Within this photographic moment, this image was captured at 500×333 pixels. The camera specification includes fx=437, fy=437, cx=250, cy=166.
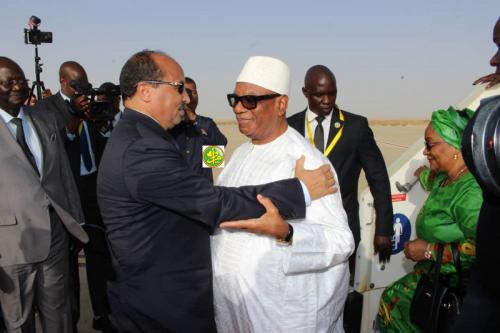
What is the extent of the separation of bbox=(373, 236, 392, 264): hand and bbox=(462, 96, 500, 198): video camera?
2.49m

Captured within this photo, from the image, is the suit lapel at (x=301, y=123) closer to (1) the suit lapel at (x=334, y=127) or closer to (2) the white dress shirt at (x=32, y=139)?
(1) the suit lapel at (x=334, y=127)

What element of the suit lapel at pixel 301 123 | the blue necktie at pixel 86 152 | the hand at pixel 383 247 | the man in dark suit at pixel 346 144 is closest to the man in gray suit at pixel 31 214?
the blue necktie at pixel 86 152

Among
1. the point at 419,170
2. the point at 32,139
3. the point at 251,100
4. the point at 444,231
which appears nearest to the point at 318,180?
the point at 251,100

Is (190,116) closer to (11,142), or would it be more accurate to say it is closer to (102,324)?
(11,142)

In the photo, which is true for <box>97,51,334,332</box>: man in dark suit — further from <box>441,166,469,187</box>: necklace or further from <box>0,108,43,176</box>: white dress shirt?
<box>0,108,43,176</box>: white dress shirt

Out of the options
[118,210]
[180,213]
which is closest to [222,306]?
[180,213]

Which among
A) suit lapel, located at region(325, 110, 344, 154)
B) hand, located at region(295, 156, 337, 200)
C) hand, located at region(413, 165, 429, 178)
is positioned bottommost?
hand, located at region(413, 165, 429, 178)

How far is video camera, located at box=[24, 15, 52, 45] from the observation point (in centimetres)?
559

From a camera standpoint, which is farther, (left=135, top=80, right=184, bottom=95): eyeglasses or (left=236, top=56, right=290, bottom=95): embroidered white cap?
(left=236, top=56, right=290, bottom=95): embroidered white cap

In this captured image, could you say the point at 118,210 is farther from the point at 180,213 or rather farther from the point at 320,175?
the point at 320,175

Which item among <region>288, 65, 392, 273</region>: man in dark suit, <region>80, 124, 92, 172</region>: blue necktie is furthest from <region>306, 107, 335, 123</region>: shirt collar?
<region>80, 124, 92, 172</region>: blue necktie

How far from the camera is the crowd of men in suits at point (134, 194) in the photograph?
6.68 ft

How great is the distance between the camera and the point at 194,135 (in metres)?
4.57

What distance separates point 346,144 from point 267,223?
84.4 inches
